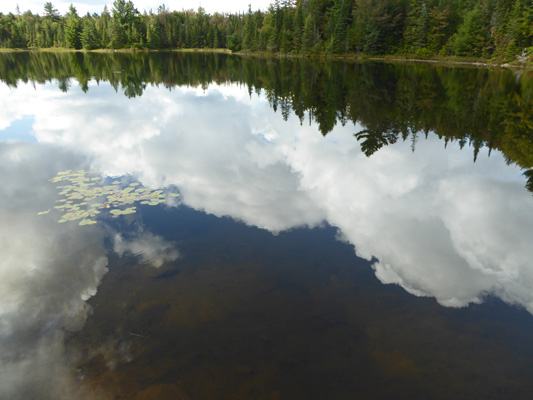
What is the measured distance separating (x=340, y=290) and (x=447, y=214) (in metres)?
5.75

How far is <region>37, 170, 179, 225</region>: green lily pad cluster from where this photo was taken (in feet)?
31.9

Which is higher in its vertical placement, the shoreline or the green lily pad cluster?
the shoreline

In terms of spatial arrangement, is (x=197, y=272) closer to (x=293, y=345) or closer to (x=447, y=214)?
(x=293, y=345)

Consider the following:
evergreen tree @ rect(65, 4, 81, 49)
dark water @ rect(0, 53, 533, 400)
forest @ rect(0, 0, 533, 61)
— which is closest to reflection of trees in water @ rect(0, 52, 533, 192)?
dark water @ rect(0, 53, 533, 400)

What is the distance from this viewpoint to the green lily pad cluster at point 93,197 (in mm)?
9734

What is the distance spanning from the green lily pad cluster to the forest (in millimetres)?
72039

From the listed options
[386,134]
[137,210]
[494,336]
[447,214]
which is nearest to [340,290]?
[494,336]

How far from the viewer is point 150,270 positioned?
23.9ft

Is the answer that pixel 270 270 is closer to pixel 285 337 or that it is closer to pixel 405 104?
pixel 285 337

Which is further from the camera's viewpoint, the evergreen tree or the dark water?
the evergreen tree

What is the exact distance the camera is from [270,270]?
24.3 ft

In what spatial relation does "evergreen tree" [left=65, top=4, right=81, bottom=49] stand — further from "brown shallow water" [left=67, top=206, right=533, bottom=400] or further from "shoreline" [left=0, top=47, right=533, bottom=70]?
"brown shallow water" [left=67, top=206, right=533, bottom=400]

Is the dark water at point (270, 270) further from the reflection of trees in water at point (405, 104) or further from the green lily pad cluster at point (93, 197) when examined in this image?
the reflection of trees in water at point (405, 104)

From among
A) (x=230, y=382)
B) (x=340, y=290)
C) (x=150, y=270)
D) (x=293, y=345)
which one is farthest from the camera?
(x=150, y=270)
